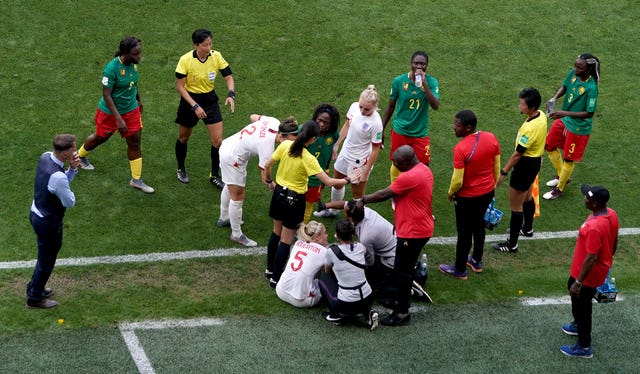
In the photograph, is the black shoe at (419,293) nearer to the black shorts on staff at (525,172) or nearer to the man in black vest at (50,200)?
the black shorts on staff at (525,172)

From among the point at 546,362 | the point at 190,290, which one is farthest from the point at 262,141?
the point at 546,362

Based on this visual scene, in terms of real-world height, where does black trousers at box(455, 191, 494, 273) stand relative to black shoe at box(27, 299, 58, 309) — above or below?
above

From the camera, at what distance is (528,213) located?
10.8 metres

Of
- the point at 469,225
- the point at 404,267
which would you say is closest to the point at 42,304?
the point at 404,267

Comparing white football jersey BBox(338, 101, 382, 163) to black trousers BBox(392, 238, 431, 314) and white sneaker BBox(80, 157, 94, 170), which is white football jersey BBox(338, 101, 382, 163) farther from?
white sneaker BBox(80, 157, 94, 170)

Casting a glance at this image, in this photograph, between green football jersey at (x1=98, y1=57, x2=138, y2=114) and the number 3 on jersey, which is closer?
the number 3 on jersey

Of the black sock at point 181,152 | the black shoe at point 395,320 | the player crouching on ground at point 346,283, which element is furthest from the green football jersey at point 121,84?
the black shoe at point 395,320

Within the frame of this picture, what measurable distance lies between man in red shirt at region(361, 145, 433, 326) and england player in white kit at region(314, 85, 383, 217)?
1528 mm

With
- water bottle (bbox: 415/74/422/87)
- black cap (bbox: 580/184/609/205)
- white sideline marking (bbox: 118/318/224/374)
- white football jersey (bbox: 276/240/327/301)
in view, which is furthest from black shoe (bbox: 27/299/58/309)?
black cap (bbox: 580/184/609/205)

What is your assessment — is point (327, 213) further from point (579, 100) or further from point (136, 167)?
point (579, 100)

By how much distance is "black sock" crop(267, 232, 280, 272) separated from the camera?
9.55 meters

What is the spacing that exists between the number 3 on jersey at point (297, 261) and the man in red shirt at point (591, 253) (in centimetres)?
277

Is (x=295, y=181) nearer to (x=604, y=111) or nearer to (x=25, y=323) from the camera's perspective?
(x=25, y=323)

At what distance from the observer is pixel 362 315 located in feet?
29.8
